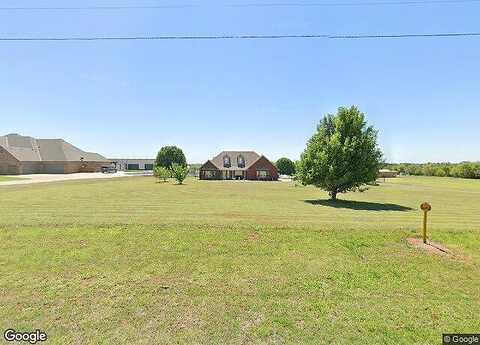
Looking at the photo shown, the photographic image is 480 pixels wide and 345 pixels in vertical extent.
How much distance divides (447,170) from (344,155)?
108 meters

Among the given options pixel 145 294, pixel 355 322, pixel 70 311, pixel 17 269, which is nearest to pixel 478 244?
pixel 355 322

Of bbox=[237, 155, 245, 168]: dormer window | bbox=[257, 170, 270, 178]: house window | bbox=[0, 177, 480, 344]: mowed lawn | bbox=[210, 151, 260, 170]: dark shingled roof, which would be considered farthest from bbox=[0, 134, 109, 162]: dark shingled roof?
bbox=[0, 177, 480, 344]: mowed lawn

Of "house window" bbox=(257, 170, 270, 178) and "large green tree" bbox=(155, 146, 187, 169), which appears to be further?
"large green tree" bbox=(155, 146, 187, 169)

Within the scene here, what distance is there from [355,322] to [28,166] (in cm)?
9238

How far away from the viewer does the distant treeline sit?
9921 centimetres

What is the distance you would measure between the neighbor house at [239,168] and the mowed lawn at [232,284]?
62.5 m

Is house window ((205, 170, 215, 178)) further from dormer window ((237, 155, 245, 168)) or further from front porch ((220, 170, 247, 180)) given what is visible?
dormer window ((237, 155, 245, 168))

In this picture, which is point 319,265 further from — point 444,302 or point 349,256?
point 444,302

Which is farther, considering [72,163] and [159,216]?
[72,163]

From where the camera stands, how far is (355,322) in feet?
19.5

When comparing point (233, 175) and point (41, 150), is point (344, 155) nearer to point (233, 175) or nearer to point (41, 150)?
point (233, 175)

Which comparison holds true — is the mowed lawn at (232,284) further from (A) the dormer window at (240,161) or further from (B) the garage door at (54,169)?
(B) the garage door at (54,169)

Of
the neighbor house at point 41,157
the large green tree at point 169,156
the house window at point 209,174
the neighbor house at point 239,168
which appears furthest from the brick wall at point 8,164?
the house window at point 209,174

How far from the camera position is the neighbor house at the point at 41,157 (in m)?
76.6
